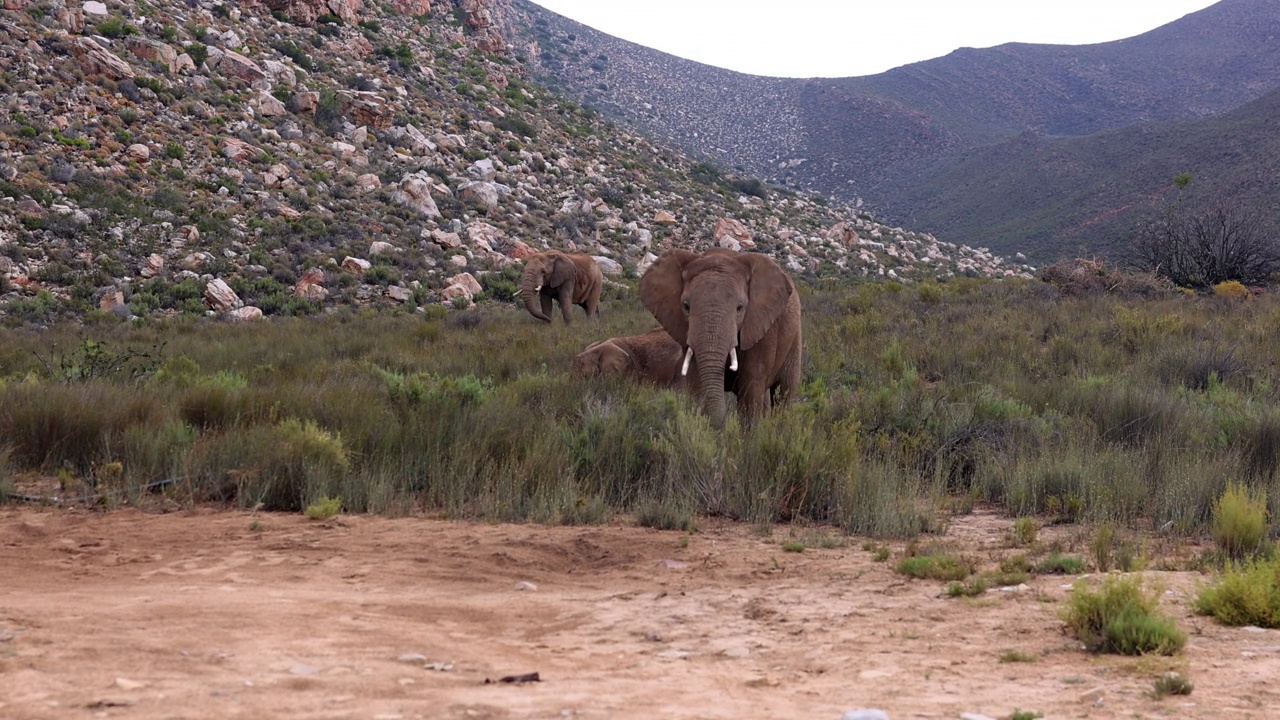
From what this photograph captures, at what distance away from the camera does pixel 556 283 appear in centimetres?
2220

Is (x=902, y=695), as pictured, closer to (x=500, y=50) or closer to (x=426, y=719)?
(x=426, y=719)

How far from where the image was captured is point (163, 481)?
A: 7191mm

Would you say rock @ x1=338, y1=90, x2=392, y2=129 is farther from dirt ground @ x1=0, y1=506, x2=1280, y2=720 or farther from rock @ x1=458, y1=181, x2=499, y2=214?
dirt ground @ x1=0, y1=506, x2=1280, y2=720

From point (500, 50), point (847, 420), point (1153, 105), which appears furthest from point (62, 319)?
point (1153, 105)

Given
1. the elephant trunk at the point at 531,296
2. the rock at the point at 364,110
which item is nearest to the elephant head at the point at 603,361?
the elephant trunk at the point at 531,296

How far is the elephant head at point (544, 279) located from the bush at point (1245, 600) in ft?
57.1

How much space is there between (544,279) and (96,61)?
17290 mm

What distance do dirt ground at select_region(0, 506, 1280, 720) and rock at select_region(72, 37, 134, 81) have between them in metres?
27.6

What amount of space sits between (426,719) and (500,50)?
54.3m

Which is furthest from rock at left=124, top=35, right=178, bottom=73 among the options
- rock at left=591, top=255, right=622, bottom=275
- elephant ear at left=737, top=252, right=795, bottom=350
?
elephant ear at left=737, top=252, right=795, bottom=350

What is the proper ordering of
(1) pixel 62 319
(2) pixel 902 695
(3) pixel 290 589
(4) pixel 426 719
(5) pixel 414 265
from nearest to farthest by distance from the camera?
(4) pixel 426 719 < (2) pixel 902 695 < (3) pixel 290 589 < (1) pixel 62 319 < (5) pixel 414 265

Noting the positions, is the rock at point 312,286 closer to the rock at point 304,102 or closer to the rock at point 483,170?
the rock at point 304,102

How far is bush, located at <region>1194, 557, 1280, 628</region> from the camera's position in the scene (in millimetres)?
4301

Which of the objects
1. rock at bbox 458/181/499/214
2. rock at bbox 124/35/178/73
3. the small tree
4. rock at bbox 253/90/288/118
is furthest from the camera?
rock at bbox 458/181/499/214
